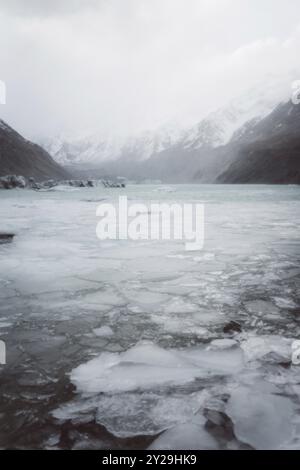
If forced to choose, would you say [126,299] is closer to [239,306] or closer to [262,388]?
[239,306]

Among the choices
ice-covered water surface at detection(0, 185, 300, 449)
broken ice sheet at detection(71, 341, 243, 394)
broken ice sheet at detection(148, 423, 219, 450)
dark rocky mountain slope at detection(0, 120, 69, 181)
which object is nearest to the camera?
broken ice sheet at detection(148, 423, 219, 450)

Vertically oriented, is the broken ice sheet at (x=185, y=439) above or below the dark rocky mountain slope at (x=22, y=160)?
below

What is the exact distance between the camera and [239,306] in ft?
14.1

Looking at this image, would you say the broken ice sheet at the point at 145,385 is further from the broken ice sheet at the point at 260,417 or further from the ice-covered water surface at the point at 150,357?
the broken ice sheet at the point at 260,417

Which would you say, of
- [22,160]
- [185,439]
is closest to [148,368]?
[185,439]

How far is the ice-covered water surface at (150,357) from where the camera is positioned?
7.30 ft

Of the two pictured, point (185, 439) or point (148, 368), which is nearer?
point (185, 439)

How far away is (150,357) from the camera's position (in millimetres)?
3090

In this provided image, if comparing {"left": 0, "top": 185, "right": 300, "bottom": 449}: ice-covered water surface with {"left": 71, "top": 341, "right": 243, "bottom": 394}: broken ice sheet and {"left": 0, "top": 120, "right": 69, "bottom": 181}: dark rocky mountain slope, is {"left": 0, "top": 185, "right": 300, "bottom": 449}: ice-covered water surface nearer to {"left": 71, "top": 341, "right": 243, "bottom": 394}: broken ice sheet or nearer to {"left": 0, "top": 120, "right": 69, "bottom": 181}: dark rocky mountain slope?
{"left": 71, "top": 341, "right": 243, "bottom": 394}: broken ice sheet

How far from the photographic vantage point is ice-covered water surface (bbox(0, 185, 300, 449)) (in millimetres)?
2225

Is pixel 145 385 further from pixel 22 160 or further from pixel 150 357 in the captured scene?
pixel 22 160

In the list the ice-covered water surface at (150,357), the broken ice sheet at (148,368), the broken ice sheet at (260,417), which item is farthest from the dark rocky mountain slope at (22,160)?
the broken ice sheet at (260,417)

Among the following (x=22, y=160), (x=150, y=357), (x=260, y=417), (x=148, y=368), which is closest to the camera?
(x=260, y=417)

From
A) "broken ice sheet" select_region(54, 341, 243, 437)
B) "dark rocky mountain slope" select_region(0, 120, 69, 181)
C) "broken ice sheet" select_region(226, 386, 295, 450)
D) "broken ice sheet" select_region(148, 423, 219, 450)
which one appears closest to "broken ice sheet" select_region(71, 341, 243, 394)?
"broken ice sheet" select_region(54, 341, 243, 437)
